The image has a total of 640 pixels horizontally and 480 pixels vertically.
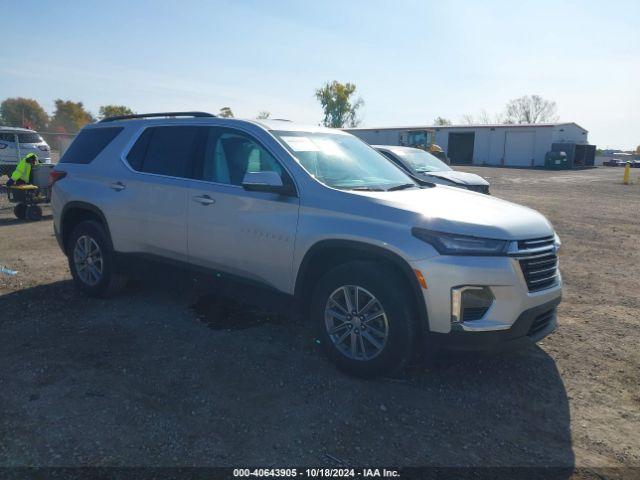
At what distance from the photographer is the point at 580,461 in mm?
2963

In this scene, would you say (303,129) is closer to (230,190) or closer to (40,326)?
(230,190)

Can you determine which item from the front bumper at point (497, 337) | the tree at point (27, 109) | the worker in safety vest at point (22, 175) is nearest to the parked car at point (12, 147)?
the worker in safety vest at point (22, 175)

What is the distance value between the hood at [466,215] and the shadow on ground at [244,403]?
0.98 m

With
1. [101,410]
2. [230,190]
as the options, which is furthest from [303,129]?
[101,410]

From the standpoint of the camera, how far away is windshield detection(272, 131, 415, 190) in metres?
4.20

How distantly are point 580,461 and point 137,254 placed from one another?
4124 millimetres

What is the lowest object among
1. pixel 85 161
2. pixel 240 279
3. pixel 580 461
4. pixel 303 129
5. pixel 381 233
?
pixel 580 461

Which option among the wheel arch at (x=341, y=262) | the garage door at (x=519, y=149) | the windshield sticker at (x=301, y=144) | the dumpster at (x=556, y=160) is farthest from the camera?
the garage door at (x=519, y=149)

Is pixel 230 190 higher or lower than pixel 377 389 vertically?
higher

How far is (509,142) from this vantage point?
46.8 meters

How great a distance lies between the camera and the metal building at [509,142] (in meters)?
45.1

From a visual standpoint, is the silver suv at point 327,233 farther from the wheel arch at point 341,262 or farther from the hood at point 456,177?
the hood at point 456,177

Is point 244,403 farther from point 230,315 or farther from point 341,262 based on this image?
point 230,315

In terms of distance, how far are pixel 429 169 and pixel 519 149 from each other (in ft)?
127
